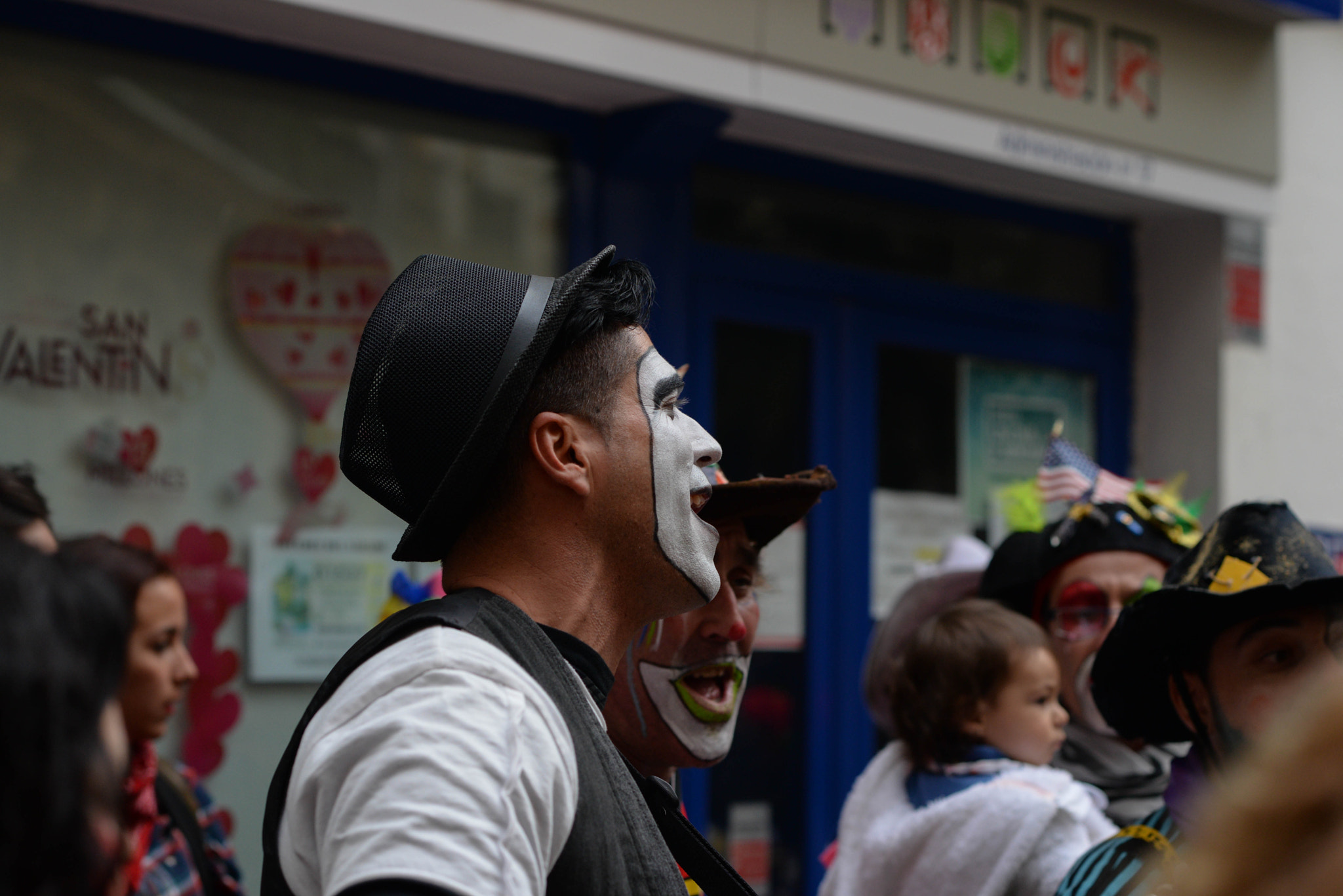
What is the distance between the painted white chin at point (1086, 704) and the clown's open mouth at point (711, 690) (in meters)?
1.22

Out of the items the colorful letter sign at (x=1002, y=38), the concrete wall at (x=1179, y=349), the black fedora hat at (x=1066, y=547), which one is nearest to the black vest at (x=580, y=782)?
the black fedora hat at (x=1066, y=547)

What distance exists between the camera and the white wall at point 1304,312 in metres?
6.17

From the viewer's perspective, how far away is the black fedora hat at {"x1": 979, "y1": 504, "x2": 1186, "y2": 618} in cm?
352

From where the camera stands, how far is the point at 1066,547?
355cm

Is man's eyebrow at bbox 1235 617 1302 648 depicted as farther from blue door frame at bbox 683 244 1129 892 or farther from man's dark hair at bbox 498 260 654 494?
blue door frame at bbox 683 244 1129 892

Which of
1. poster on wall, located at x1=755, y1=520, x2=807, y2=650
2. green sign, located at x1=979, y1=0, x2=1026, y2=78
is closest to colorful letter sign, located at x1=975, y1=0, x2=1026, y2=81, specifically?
green sign, located at x1=979, y1=0, x2=1026, y2=78

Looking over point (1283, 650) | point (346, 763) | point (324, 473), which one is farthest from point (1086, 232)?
point (346, 763)

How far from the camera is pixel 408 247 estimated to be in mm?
4531

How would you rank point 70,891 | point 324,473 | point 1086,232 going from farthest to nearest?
point 1086,232, point 324,473, point 70,891

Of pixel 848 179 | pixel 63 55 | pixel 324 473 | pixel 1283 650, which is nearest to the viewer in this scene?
pixel 1283 650

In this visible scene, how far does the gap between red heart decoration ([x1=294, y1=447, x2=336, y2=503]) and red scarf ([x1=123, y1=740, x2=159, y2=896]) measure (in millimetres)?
1174

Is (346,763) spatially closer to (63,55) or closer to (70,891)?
(70,891)

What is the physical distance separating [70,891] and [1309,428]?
253 inches

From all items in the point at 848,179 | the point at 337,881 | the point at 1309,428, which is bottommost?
the point at 337,881
